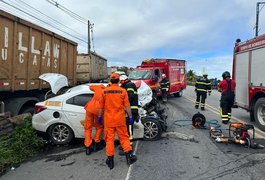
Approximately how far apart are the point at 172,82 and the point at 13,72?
1118cm

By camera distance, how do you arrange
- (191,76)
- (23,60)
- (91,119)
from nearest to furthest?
(91,119)
(23,60)
(191,76)

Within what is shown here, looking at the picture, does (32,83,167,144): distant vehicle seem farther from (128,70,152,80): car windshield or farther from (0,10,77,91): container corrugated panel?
(128,70,152,80): car windshield

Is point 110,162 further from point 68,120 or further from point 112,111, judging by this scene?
point 68,120

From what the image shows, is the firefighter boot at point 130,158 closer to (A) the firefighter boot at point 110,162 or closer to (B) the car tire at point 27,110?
(A) the firefighter boot at point 110,162

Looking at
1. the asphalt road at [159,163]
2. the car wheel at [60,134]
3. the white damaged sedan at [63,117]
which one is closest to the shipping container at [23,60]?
the white damaged sedan at [63,117]

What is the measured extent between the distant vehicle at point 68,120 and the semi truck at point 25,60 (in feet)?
4.72

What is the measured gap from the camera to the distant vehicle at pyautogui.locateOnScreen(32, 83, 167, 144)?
6.02 meters

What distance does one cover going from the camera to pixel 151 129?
6.34 metres

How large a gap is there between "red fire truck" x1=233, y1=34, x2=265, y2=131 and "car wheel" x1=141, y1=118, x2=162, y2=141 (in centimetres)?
347

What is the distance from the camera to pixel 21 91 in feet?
25.6

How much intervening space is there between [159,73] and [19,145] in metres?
9.92

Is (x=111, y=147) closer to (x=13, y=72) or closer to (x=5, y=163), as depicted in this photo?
(x=5, y=163)

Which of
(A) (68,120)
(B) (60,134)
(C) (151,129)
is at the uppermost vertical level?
(A) (68,120)

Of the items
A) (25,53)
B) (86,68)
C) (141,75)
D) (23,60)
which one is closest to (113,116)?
(23,60)
